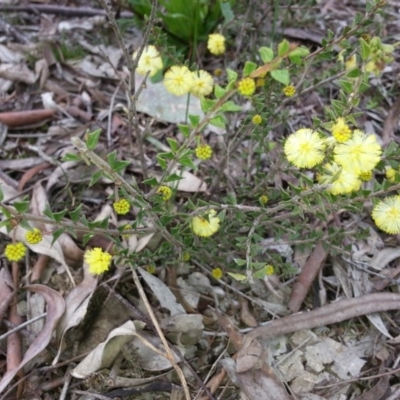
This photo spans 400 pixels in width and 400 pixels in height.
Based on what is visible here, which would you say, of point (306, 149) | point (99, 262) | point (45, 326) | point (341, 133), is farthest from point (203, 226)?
point (45, 326)

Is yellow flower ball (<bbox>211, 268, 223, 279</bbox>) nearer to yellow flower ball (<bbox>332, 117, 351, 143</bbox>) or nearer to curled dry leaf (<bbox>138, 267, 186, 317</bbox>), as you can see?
curled dry leaf (<bbox>138, 267, 186, 317</bbox>)

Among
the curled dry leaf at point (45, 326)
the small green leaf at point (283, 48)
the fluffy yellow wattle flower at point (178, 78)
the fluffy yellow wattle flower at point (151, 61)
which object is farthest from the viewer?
the fluffy yellow wattle flower at point (151, 61)

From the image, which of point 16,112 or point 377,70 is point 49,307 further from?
point 377,70

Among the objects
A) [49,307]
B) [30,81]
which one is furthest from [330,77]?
[30,81]

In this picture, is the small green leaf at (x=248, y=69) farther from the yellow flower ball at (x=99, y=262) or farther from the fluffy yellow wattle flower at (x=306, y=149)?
the yellow flower ball at (x=99, y=262)

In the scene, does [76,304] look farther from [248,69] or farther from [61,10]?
[61,10]

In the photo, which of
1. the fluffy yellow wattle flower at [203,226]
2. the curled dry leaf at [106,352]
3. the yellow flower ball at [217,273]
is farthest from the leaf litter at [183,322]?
the fluffy yellow wattle flower at [203,226]
